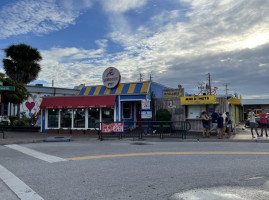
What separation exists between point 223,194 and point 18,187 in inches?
173

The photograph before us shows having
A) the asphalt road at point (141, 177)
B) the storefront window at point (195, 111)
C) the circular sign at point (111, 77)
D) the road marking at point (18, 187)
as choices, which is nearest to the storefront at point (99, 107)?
the circular sign at point (111, 77)

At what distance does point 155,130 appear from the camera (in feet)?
56.1

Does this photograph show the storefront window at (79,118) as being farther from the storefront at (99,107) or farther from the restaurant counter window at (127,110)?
the restaurant counter window at (127,110)

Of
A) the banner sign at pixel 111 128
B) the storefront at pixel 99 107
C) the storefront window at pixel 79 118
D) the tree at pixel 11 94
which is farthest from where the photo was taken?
the tree at pixel 11 94

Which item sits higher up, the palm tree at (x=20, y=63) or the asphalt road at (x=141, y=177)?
the palm tree at (x=20, y=63)

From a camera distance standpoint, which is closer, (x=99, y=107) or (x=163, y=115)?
(x=163, y=115)

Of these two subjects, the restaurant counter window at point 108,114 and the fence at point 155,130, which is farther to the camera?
the restaurant counter window at point 108,114

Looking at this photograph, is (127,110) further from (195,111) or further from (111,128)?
(195,111)

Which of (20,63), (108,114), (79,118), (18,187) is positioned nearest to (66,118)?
(79,118)

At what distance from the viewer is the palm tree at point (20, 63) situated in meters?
31.0

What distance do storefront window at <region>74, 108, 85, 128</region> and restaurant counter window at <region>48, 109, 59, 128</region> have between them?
6.25 ft

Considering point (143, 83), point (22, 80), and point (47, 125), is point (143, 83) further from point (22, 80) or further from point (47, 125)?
point (22, 80)

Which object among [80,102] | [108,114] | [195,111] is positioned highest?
[80,102]

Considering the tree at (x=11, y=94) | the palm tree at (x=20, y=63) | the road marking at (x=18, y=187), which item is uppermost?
the palm tree at (x=20, y=63)
